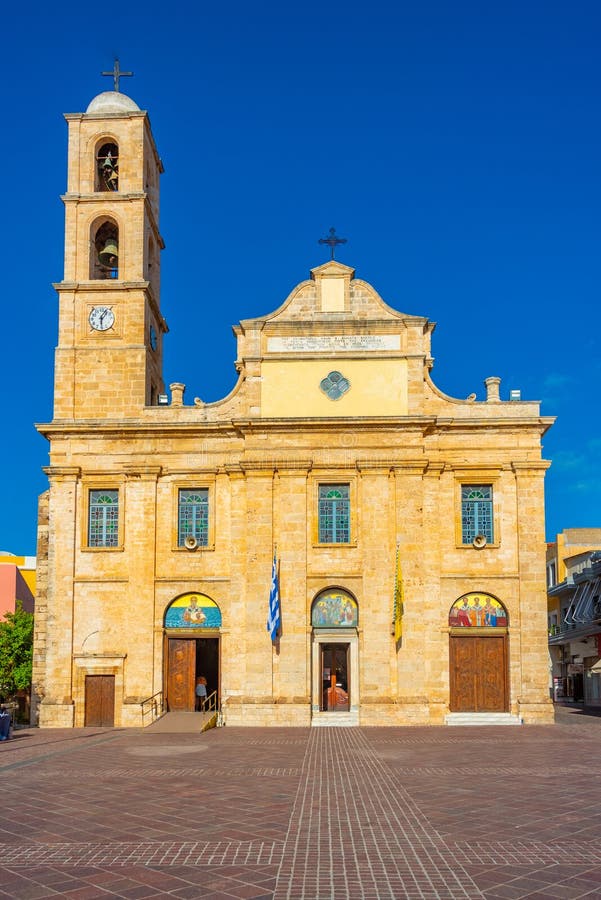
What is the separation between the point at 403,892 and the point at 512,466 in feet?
72.3

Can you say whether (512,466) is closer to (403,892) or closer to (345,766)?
(345,766)

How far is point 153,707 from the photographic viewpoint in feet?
98.3

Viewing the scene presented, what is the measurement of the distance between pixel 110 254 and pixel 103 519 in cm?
941

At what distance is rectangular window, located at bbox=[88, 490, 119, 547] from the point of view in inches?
1235

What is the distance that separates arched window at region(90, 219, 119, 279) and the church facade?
9.81 feet

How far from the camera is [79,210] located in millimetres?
33344

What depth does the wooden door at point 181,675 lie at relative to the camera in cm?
3045

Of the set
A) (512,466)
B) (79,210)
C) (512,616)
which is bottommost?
(512,616)

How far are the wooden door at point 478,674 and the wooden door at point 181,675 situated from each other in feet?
26.1

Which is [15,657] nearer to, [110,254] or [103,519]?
[103,519]

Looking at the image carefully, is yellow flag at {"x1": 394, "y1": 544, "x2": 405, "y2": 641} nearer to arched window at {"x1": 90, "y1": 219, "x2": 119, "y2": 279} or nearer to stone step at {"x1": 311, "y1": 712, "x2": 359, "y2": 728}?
stone step at {"x1": 311, "y1": 712, "x2": 359, "y2": 728}

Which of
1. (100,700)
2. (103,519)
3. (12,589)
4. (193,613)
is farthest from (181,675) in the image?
(12,589)

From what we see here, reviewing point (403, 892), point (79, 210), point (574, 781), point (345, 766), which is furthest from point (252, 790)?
point (79, 210)

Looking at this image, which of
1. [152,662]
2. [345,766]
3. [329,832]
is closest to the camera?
[329,832]
